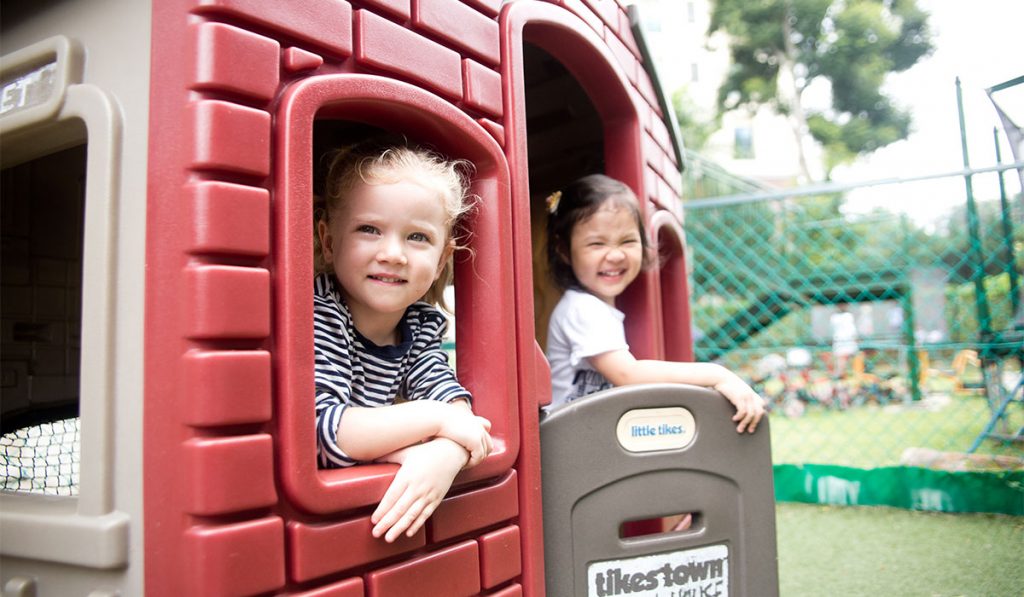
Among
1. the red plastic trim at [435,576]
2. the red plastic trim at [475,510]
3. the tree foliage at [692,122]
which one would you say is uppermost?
the tree foliage at [692,122]

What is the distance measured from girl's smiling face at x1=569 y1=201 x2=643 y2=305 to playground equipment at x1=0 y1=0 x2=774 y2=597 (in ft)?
2.41

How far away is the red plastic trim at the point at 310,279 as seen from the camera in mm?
979

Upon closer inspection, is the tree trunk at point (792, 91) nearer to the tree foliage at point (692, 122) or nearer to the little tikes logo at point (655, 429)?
the tree foliage at point (692, 122)

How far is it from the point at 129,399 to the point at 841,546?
111 inches

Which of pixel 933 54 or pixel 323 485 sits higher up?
pixel 933 54

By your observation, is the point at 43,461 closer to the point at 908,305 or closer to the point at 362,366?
the point at 362,366

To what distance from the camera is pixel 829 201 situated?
6504 mm

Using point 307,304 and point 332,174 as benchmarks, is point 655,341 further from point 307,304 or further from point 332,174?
point 307,304

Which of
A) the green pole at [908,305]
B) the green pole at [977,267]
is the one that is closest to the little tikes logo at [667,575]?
the green pole at [977,267]

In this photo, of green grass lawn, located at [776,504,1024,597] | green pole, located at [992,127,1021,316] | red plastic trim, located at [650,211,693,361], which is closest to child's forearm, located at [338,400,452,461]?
red plastic trim, located at [650,211,693,361]

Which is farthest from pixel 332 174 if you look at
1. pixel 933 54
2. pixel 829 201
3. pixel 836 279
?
pixel 933 54

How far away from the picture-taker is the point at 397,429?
3.73ft

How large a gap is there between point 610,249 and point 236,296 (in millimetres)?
1374

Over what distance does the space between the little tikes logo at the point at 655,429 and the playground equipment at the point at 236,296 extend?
0.32m
